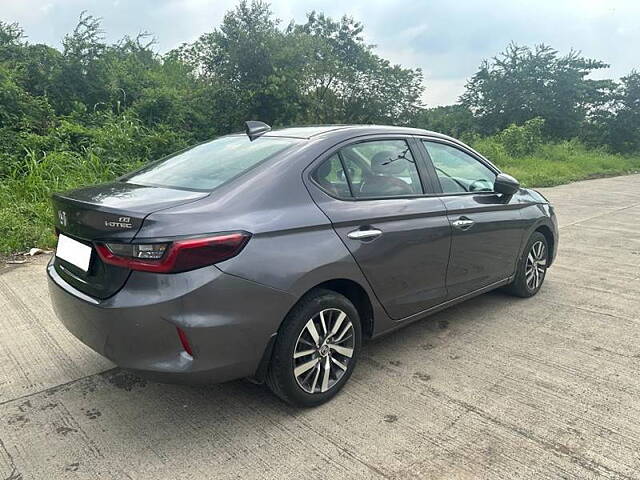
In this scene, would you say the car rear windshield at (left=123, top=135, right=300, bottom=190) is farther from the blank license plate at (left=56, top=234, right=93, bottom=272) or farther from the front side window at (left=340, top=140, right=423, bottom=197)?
the blank license plate at (left=56, top=234, right=93, bottom=272)

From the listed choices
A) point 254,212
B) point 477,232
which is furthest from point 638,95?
point 254,212

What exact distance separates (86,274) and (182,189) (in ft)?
2.04

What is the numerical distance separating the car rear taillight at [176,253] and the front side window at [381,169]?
935mm

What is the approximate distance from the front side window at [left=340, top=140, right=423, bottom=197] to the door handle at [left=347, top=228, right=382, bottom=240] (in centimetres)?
23

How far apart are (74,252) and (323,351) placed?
54.1 inches

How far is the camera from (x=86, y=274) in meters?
2.47

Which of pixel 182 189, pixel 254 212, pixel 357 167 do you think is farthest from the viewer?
pixel 357 167

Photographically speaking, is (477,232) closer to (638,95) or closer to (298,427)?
(298,427)

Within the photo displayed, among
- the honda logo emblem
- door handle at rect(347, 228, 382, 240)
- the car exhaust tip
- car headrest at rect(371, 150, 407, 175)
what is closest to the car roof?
car headrest at rect(371, 150, 407, 175)

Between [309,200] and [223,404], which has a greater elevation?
[309,200]

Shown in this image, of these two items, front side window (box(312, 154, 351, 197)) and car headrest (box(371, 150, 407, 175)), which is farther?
car headrest (box(371, 150, 407, 175))

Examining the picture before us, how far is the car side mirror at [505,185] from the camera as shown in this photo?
373 centimetres

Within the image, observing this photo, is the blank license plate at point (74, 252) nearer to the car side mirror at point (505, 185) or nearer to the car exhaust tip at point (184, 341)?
the car exhaust tip at point (184, 341)

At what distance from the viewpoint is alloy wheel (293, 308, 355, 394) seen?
2604 millimetres
